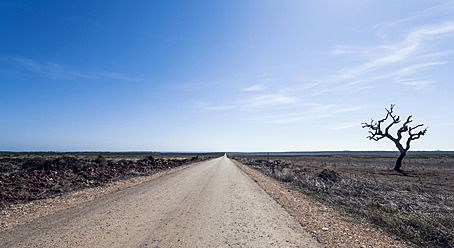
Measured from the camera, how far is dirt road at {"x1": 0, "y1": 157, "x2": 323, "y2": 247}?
Answer: 5643mm

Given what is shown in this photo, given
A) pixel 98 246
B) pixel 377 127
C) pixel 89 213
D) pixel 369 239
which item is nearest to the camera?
pixel 98 246

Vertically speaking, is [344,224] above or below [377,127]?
below

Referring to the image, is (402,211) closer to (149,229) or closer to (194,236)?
(194,236)

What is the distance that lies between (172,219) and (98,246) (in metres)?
2.56

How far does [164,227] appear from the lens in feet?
22.1

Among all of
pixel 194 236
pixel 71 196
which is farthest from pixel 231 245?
pixel 71 196

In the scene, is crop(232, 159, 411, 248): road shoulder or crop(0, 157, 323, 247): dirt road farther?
crop(232, 159, 411, 248): road shoulder

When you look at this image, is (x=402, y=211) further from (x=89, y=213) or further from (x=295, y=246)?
(x=89, y=213)

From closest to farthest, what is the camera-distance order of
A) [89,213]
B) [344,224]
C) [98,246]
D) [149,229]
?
[98,246]
[149,229]
[344,224]
[89,213]

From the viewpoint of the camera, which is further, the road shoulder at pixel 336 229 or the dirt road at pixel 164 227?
the road shoulder at pixel 336 229

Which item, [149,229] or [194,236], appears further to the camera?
[149,229]

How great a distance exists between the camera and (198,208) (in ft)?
30.2

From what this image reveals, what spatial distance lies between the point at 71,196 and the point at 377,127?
35429 millimetres

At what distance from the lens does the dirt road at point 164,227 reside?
5.64 m
